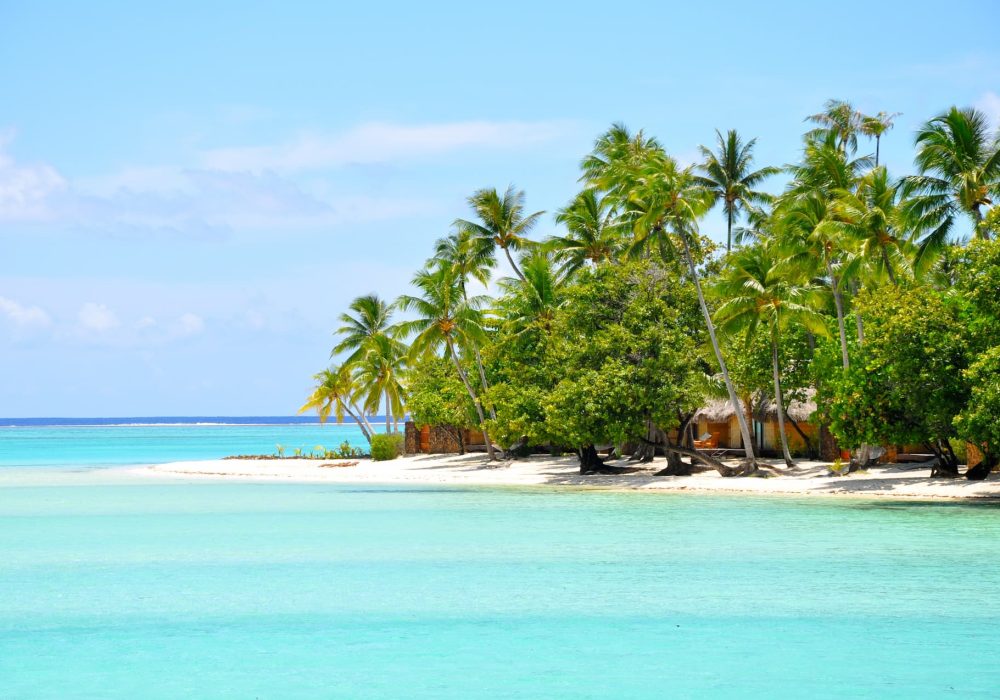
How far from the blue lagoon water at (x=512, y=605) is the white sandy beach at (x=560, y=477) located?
11.2ft

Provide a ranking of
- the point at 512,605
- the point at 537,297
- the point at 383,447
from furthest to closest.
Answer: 1. the point at 383,447
2. the point at 537,297
3. the point at 512,605

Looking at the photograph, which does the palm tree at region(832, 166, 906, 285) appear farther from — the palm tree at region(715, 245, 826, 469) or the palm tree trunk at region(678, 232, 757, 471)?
the palm tree trunk at region(678, 232, 757, 471)

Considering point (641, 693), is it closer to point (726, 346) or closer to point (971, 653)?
point (971, 653)

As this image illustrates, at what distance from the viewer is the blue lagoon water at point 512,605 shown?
9.89 meters

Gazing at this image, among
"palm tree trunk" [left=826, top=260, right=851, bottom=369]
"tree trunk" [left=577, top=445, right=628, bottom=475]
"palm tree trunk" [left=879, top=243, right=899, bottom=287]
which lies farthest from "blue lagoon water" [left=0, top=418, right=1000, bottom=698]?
"tree trunk" [left=577, top=445, right=628, bottom=475]

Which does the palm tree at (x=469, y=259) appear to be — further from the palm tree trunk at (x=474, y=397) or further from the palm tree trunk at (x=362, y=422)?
the palm tree trunk at (x=362, y=422)

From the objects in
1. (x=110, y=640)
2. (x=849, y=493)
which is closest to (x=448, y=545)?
(x=110, y=640)

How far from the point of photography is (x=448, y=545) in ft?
63.5

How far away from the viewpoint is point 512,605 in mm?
13320

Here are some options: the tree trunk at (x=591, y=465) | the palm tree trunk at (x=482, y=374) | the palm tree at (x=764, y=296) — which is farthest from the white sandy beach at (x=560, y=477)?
the palm tree at (x=764, y=296)

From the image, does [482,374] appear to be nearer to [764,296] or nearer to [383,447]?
[383,447]

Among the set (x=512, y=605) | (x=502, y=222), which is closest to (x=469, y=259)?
(x=502, y=222)

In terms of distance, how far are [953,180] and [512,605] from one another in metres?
19.5

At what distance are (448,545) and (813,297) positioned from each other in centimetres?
1688
